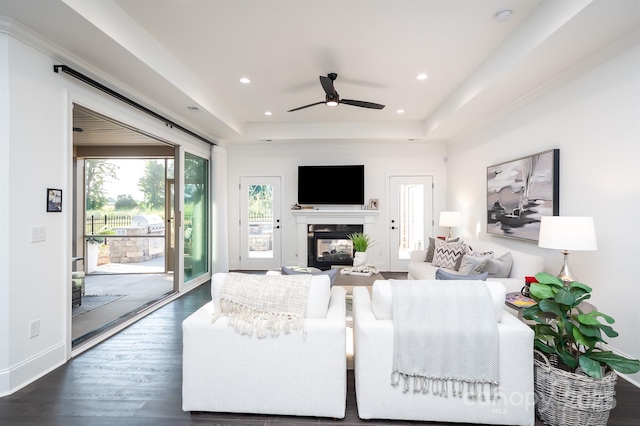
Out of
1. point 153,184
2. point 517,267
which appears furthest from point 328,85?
point 153,184

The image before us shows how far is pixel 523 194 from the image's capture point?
12.0ft

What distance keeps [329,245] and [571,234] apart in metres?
4.32

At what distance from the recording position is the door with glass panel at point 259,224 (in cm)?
644

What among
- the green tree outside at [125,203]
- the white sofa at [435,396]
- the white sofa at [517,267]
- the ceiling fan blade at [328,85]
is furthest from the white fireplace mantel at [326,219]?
the white sofa at [435,396]

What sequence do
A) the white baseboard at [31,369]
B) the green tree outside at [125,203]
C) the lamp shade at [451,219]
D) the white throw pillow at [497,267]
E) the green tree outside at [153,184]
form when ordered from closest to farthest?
the white baseboard at [31,369], the white throw pillow at [497,267], the lamp shade at [451,219], the green tree outside at [125,203], the green tree outside at [153,184]

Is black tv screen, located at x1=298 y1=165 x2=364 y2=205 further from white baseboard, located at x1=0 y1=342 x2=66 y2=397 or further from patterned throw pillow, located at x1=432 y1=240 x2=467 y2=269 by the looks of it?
white baseboard, located at x1=0 y1=342 x2=66 y2=397

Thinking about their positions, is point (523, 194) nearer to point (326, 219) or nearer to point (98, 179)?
point (326, 219)

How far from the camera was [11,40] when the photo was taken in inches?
86.4

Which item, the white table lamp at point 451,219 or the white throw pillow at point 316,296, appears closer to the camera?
the white throw pillow at point 316,296

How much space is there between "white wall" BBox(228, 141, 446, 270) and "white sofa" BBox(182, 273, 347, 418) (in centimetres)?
443

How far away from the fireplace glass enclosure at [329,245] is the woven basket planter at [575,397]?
451cm

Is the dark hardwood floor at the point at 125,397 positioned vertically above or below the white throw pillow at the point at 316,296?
below

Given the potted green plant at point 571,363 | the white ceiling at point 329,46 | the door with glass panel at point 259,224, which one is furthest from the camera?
the door with glass panel at point 259,224

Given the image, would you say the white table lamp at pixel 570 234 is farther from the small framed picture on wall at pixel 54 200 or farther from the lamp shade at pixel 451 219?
the small framed picture on wall at pixel 54 200
